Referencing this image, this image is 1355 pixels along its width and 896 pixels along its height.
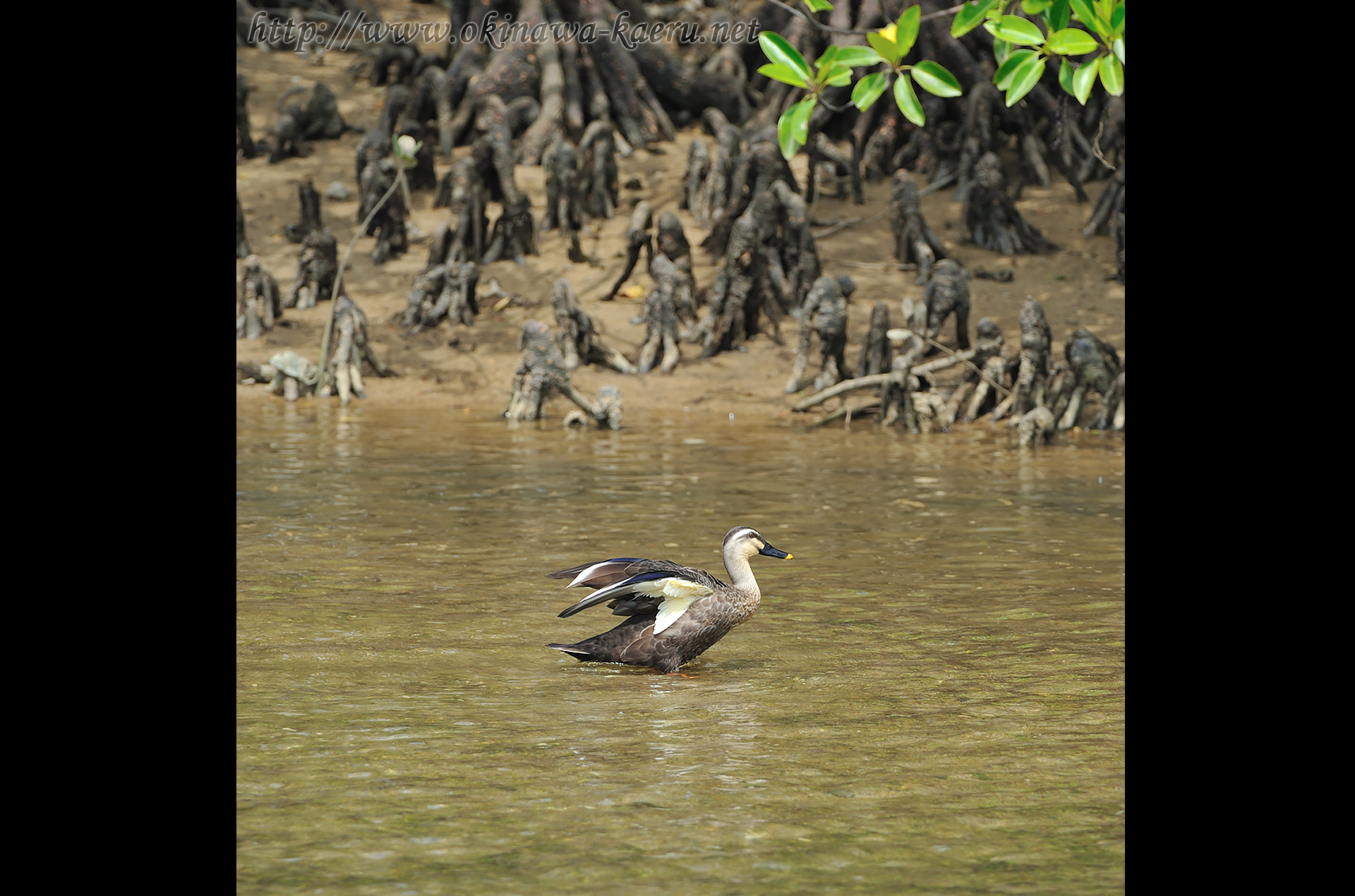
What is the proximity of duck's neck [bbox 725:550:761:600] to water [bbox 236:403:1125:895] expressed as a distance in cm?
29

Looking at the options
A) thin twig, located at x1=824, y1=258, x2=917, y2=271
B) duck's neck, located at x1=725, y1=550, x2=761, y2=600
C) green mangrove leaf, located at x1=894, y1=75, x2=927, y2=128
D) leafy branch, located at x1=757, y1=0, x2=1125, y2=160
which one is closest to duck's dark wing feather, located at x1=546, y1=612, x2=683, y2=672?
duck's neck, located at x1=725, y1=550, x2=761, y2=600

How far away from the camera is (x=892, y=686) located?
5250 millimetres

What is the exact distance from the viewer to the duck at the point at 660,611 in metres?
5.41

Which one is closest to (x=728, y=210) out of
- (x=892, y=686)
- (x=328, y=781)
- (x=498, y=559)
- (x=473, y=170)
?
(x=473, y=170)

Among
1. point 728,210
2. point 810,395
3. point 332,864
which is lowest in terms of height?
point 332,864

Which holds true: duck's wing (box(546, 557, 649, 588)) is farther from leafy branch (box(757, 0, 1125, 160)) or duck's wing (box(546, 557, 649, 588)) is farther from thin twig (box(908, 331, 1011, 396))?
thin twig (box(908, 331, 1011, 396))

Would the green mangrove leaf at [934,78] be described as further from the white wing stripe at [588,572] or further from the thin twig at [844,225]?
the thin twig at [844,225]

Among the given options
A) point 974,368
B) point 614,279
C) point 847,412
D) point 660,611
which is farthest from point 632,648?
point 614,279

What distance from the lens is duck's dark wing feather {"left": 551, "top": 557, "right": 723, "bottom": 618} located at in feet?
17.4

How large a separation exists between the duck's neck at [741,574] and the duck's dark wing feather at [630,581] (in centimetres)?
9

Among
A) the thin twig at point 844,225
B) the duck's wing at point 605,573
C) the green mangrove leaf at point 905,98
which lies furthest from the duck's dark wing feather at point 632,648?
the thin twig at point 844,225

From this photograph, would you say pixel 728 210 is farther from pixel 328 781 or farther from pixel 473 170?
pixel 328 781
